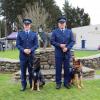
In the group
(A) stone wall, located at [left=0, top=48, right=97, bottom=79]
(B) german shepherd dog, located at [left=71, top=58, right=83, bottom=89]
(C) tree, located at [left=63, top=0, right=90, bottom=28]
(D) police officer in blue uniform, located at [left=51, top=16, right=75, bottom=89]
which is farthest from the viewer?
(C) tree, located at [left=63, top=0, right=90, bottom=28]

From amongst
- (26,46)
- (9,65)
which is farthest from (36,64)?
(9,65)

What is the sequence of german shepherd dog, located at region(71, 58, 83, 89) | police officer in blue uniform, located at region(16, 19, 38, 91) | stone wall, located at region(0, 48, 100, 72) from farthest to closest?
stone wall, located at region(0, 48, 100, 72) → german shepherd dog, located at region(71, 58, 83, 89) → police officer in blue uniform, located at region(16, 19, 38, 91)

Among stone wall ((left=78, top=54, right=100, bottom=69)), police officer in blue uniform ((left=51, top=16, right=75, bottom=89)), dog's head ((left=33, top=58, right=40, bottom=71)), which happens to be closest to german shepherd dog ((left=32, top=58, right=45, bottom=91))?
dog's head ((left=33, top=58, right=40, bottom=71))

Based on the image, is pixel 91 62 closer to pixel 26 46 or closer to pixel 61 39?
pixel 61 39

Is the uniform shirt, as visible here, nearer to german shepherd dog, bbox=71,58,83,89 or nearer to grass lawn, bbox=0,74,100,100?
german shepherd dog, bbox=71,58,83,89

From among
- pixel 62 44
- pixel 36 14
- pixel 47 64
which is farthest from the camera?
pixel 36 14

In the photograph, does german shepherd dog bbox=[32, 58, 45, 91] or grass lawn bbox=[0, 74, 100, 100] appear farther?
german shepherd dog bbox=[32, 58, 45, 91]

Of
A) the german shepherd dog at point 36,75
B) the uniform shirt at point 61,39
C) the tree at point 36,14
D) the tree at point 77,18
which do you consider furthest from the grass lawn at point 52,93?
the tree at point 77,18

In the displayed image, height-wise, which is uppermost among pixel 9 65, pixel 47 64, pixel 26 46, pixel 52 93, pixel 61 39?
pixel 61 39

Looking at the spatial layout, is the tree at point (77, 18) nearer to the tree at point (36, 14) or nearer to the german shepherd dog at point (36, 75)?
the tree at point (36, 14)

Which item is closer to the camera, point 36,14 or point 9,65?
point 9,65

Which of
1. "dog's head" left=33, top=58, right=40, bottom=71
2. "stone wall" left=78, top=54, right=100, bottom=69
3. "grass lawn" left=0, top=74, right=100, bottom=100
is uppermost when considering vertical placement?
"dog's head" left=33, top=58, right=40, bottom=71

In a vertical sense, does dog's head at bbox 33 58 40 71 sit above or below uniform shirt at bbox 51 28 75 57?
below

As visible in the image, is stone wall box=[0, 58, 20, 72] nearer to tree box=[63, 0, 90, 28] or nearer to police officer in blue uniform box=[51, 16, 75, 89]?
police officer in blue uniform box=[51, 16, 75, 89]
